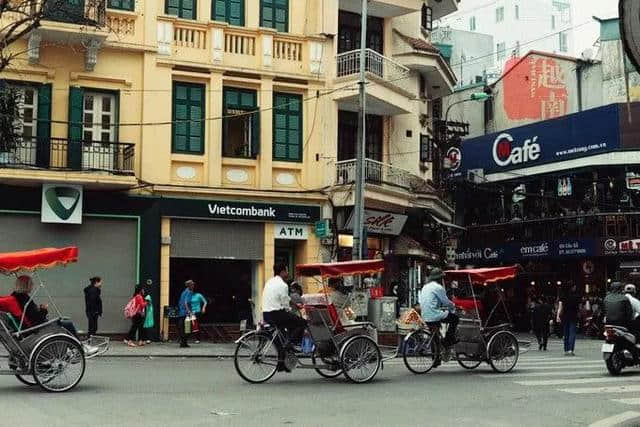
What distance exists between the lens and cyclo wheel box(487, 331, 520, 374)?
1512 centimetres

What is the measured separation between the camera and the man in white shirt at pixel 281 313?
1307cm

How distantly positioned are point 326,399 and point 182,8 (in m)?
16.1

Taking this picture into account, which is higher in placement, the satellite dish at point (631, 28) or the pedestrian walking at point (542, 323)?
the satellite dish at point (631, 28)

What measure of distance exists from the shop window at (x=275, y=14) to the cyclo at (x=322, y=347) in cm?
1321

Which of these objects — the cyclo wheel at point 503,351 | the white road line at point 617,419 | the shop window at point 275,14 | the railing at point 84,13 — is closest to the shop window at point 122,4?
the railing at point 84,13

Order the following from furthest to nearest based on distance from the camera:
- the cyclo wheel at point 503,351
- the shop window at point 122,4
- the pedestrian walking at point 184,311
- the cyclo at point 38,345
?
the shop window at point 122,4 → the pedestrian walking at point 184,311 → the cyclo wheel at point 503,351 → the cyclo at point 38,345

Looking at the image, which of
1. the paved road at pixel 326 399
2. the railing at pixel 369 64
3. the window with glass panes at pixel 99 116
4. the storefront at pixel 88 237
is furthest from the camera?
the railing at pixel 369 64

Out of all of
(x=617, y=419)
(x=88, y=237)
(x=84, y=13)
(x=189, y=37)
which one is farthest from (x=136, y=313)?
(x=617, y=419)

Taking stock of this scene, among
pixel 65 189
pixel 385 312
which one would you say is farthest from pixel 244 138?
pixel 385 312

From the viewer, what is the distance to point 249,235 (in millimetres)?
24500

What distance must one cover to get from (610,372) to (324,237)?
37.4ft

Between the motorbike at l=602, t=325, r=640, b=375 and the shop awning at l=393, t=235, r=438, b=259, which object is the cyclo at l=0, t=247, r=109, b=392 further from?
the shop awning at l=393, t=235, r=438, b=259

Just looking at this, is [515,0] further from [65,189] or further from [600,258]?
[65,189]

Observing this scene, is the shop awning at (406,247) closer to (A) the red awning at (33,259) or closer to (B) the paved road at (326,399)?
(B) the paved road at (326,399)
